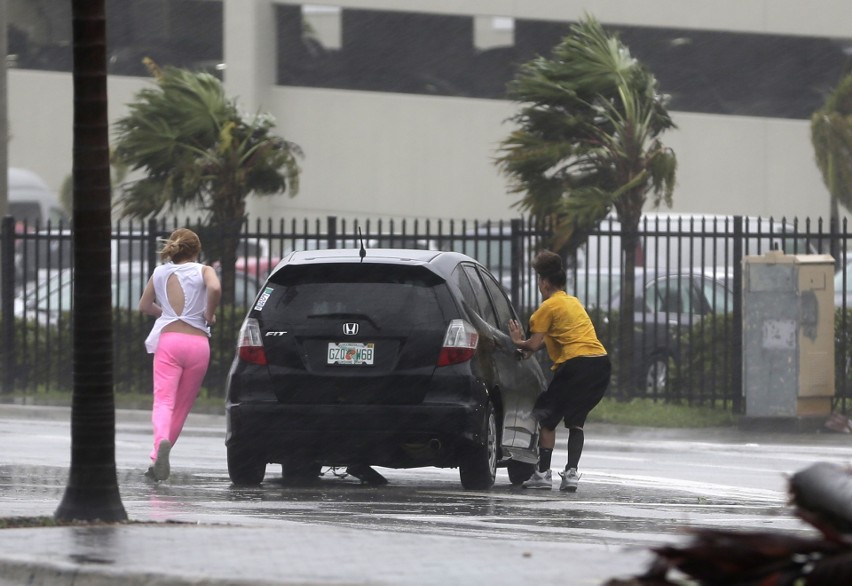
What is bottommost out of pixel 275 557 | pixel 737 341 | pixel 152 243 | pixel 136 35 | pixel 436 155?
pixel 275 557

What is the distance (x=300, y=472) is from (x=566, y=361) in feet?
6.31

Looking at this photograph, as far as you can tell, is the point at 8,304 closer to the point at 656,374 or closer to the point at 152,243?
the point at 152,243

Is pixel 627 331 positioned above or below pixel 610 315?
below

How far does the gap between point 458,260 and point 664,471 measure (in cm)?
316

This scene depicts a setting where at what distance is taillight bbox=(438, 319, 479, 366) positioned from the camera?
10.5m

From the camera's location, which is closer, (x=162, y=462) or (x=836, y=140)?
(x=162, y=462)

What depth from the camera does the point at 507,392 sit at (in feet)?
37.2

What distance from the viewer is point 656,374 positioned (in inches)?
759

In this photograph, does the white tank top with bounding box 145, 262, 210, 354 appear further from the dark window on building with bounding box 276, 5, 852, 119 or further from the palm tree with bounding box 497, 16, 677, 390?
the dark window on building with bounding box 276, 5, 852, 119

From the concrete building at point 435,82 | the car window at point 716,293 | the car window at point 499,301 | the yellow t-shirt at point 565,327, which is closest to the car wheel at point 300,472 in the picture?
the car window at point 499,301

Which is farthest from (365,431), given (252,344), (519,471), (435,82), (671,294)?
(435,82)

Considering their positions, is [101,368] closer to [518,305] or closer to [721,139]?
[518,305]

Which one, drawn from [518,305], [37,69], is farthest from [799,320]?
[37,69]

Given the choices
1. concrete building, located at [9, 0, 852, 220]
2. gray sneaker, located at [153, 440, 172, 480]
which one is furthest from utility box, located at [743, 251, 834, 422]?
concrete building, located at [9, 0, 852, 220]
